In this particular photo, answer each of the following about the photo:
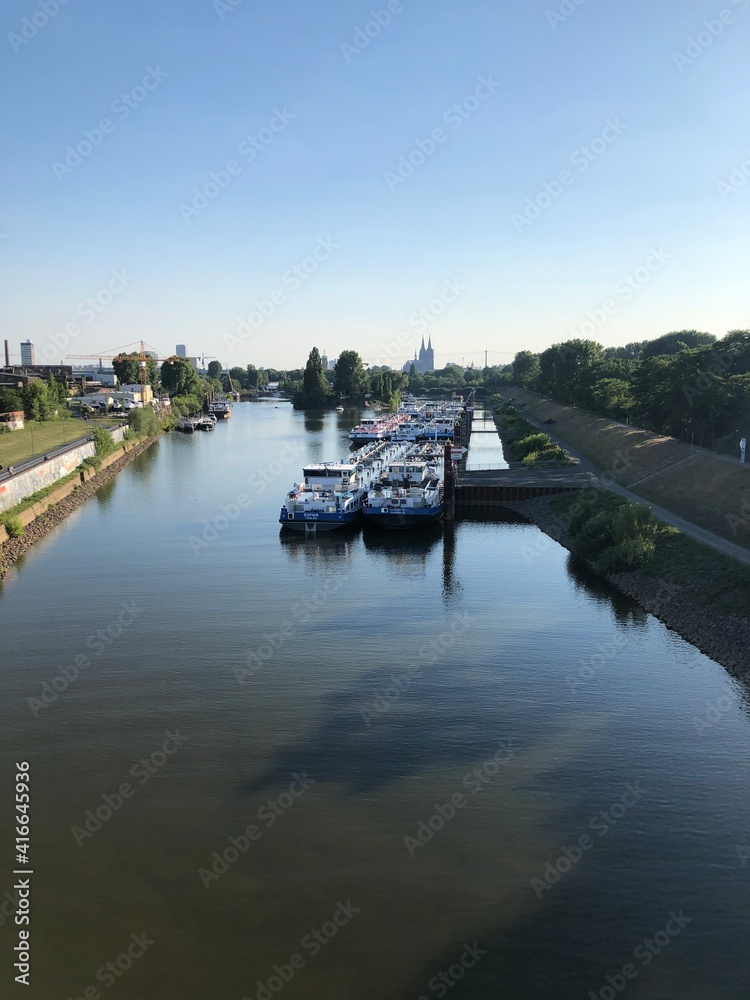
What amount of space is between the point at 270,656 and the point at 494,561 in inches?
585

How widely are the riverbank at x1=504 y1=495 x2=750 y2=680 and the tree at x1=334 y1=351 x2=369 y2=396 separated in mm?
126344

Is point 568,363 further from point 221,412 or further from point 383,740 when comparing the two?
point 383,740

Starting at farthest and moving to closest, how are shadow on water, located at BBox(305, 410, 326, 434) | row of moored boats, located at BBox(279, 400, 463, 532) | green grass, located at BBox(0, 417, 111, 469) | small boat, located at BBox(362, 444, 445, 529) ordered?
1. shadow on water, located at BBox(305, 410, 326, 434)
2. green grass, located at BBox(0, 417, 111, 469)
3. small boat, located at BBox(362, 444, 445, 529)
4. row of moored boats, located at BBox(279, 400, 463, 532)

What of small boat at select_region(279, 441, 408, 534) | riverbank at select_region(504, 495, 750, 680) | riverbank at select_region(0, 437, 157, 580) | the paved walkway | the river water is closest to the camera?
the river water

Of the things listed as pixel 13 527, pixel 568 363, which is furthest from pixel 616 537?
pixel 568 363

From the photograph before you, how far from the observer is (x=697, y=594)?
84.5ft

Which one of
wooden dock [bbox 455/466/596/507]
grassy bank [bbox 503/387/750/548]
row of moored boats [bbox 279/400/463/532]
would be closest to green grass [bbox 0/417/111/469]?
row of moored boats [bbox 279/400/463/532]

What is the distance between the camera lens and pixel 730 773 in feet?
53.0

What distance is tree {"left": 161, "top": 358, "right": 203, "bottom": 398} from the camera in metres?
145

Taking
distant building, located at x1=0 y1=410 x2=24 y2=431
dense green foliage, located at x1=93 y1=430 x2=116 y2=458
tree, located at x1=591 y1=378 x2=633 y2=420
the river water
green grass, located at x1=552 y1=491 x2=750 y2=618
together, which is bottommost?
the river water

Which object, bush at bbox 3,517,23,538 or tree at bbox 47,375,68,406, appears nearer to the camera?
bush at bbox 3,517,23,538

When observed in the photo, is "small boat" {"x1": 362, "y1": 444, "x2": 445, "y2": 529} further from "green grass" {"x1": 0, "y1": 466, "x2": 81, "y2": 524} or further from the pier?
"green grass" {"x1": 0, "y1": 466, "x2": 81, "y2": 524}

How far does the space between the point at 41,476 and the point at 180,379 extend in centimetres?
10474

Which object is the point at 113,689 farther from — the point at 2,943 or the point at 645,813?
the point at 645,813
